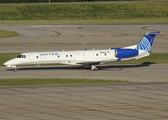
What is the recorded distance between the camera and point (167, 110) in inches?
1300

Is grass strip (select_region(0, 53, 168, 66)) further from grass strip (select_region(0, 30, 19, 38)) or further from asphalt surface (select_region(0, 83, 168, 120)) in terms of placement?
grass strip (select_region(0, 30, 19, 38))

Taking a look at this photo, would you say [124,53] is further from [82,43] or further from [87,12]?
[87,12]

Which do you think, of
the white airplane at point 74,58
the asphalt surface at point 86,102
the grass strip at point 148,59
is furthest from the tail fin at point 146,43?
the asphalt surface at point 86,102

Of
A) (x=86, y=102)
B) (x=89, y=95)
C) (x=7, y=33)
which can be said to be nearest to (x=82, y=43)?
(x=7, y=33)

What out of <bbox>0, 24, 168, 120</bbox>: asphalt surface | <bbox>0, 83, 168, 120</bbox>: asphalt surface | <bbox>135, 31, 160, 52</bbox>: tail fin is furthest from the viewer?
<bbox>135, 31, 160, 52</bbox>: tail fin

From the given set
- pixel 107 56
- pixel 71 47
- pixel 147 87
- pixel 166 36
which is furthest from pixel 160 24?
pixel 147 87

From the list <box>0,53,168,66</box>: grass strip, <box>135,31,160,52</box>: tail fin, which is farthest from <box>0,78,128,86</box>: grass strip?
<box>0,53,168,66</box>: grass strip

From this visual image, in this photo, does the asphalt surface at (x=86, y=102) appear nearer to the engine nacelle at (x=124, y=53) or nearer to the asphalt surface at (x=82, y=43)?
the asphalt surface at (x=82, y=43)

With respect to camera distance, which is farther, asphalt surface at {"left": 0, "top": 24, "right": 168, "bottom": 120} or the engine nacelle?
the engine nacelle

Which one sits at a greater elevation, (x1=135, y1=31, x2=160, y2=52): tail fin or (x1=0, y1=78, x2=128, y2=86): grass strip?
(x1=135, y1=31, x2=160, y2=52): tail fin

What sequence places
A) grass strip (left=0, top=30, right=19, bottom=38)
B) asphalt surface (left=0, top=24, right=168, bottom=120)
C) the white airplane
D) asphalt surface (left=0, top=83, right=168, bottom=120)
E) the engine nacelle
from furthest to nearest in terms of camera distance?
grass strip (left=0, top=30, right=19, bottom=38), the white airplane, the engine nacelle, asphalt surface (left=0, top=24, right=168, bottom=120), asphalt surface (left=0, top=83, right=168, bottom=120)

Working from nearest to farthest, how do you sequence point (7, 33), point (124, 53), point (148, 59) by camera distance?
point (124, 53), point (148, 59), point (7, 33)

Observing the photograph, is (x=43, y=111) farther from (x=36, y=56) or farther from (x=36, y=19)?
(x=36, y=19)

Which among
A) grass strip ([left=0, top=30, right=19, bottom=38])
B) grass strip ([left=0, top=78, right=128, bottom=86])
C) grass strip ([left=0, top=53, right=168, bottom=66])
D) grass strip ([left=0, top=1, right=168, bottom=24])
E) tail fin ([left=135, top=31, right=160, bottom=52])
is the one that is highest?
grass strip ([left=0, top=1, right=168, bottom=24])
